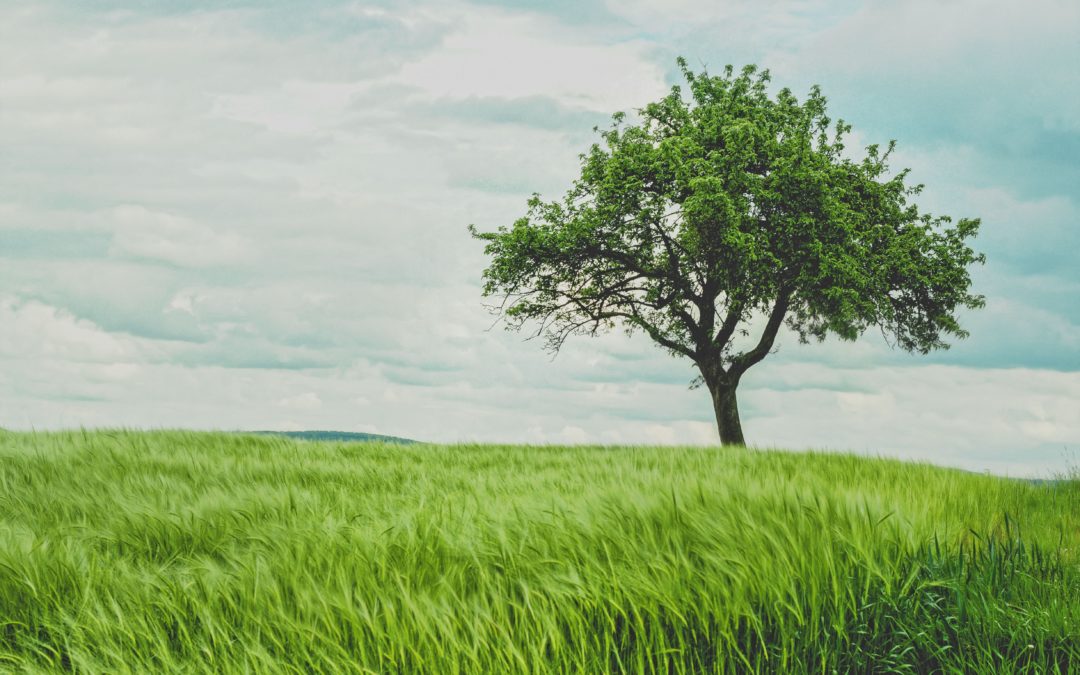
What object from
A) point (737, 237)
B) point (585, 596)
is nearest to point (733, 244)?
point (737, 237)

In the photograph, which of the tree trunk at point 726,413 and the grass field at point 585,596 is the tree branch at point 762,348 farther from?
the grass field at point 585,596

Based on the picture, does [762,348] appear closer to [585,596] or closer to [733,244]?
[733,244]

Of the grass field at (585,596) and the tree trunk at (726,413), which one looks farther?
the tree trunk at (726,413)

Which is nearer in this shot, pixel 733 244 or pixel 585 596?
pixel 585 596

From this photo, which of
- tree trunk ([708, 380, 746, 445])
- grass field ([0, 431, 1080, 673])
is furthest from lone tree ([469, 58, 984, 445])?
grass field ([0, 431, 1080, 673])

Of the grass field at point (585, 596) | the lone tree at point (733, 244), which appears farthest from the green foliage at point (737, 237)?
the grass field at point (585, 596)

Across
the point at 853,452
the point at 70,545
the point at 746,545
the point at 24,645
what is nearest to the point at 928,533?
the point at 746,545

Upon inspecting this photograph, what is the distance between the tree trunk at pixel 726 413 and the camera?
23.1 meters

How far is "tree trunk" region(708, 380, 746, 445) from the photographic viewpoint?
75.9 feet

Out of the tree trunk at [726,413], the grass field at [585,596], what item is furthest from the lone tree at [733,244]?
the grass field at [585,596]

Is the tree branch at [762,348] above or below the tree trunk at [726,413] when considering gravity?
above

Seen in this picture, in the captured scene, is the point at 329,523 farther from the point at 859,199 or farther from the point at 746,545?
the point at 859,199

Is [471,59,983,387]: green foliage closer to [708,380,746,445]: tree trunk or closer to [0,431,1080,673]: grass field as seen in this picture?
[708,380,746,445]: tree trunk

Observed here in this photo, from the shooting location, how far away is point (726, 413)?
2316 centimetres
